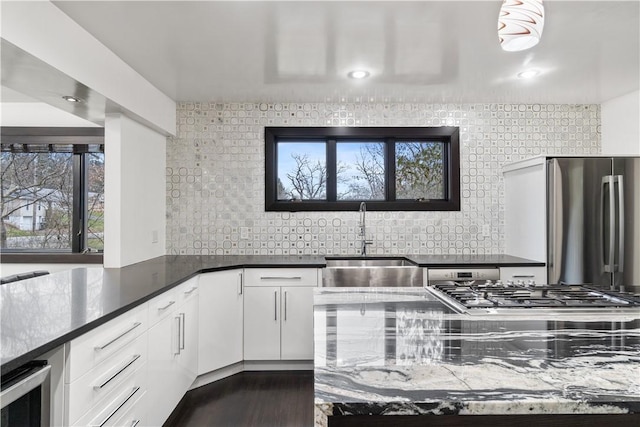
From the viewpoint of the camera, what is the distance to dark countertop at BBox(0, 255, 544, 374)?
4.06ft

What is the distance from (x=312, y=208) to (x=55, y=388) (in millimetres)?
2744

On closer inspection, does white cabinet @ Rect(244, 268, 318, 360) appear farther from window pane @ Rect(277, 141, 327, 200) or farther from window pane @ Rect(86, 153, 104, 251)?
window pane @ Rect(86, 153, 104, 251)

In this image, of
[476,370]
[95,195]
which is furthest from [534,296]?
[95,195]

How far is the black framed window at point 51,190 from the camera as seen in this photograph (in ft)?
12.6

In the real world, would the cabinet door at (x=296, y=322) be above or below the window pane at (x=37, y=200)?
below

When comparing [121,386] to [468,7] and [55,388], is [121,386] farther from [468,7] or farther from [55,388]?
[468,7]

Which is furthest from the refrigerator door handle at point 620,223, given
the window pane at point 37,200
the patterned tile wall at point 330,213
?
the window pane at point 37,200

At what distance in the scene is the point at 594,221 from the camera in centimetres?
316

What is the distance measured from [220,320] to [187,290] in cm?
52

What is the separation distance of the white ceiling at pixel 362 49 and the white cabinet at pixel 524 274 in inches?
59.3

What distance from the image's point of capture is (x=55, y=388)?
4.27 ft

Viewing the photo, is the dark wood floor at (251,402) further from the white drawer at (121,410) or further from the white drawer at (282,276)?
the white drawer at (282,276)

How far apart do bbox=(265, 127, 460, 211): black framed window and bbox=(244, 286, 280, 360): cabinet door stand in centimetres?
95

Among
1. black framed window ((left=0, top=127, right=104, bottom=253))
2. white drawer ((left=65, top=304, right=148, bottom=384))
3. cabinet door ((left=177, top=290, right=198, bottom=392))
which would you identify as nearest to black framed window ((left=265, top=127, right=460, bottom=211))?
cabinet door ((left=177, top=290, right=198, bottom=392))
